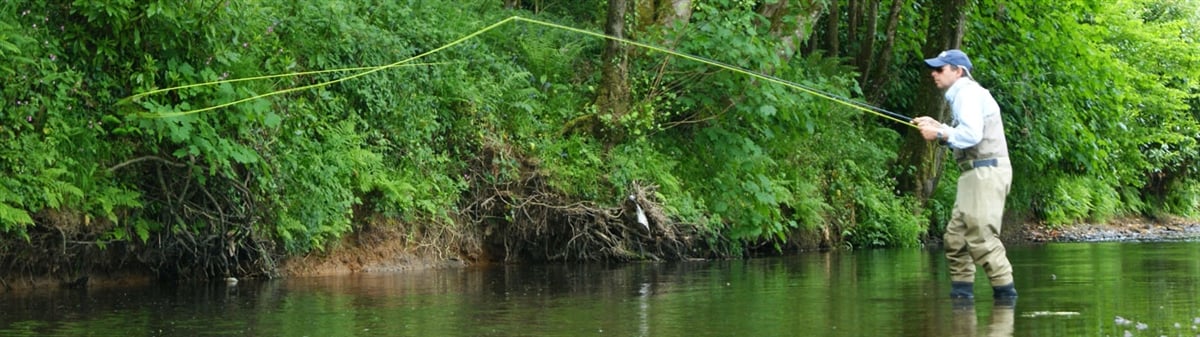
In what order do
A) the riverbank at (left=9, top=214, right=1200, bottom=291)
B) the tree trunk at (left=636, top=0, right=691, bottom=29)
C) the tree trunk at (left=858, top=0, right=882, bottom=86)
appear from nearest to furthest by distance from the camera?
the riverbank at (left=9, top=214, right=1200, bottom=291)
the tree trunk at (left=636, top=0, right=691, bottom=29)
the tree trunk at (left=858, top=0, right=882, bottom=86)

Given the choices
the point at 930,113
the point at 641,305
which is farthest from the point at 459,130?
the point at 930,113

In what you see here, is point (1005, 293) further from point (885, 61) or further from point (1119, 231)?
point (1119, 231)

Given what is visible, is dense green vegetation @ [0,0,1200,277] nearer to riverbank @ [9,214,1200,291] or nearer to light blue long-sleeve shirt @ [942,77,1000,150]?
riverbank @ [9,214,1200,291]

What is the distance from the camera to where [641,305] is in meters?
9.87

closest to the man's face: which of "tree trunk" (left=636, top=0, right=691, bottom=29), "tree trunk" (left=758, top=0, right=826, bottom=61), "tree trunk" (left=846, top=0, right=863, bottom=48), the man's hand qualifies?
the man's hand

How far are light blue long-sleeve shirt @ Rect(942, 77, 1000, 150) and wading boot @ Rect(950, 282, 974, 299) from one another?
89 centimetres

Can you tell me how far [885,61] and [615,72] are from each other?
8517mm

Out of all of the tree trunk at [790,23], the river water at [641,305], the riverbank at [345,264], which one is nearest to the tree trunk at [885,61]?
the tree trunk at [790,23]

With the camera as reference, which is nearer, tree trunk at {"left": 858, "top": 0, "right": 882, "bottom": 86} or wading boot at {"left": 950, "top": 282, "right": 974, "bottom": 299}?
wading boot at {"left": 950, "top": 282, "right": 974, "bottom": 299}

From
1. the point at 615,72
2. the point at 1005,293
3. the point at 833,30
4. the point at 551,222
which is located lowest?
the point at 1005,293

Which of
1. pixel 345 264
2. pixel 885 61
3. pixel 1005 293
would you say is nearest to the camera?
pixel 1005 293

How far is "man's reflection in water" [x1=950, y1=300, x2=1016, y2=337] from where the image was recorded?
7672 millimetres

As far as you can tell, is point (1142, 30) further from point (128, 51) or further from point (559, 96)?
point (128, 51)

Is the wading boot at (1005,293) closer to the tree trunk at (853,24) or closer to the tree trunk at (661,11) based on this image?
the tree trunk at (661,11)
